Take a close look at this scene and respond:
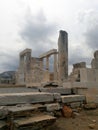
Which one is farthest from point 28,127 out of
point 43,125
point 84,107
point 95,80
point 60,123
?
point 95,80

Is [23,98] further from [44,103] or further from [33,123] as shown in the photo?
[33,123]

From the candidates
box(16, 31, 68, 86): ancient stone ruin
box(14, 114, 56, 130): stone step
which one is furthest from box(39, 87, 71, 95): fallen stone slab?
box(16, 31, 68, 86): ancient stone ruin

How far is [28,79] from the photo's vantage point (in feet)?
72.8

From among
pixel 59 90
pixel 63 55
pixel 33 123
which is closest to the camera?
pixel 33 123

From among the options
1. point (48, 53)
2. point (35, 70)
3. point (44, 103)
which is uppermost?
point (48, 53)

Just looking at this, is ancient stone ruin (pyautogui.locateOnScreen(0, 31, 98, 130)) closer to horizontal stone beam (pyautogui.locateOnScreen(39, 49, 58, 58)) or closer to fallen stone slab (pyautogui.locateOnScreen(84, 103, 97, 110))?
fallen stone slab (pyautogui.locateOnScreen(84, 103, 97, 110))

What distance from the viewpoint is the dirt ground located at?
15.1 ft

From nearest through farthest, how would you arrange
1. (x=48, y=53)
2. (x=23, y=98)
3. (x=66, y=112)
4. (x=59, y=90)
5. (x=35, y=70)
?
(x=23, y=98), (x=66, y=112), (x=59, y=90), (x=48, y=53), (x=35, y=70)

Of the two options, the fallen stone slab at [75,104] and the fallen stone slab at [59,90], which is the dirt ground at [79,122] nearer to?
the fallen stone slab at [75,104]

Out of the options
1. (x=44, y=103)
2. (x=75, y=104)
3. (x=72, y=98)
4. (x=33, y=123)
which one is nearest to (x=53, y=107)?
(x=44, y=103)

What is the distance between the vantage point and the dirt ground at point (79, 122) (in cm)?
461

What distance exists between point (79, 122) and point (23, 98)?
170cm

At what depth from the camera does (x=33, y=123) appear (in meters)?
3.88

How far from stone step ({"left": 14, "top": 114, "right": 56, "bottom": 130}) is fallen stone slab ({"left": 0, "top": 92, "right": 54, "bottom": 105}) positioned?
0.78m
